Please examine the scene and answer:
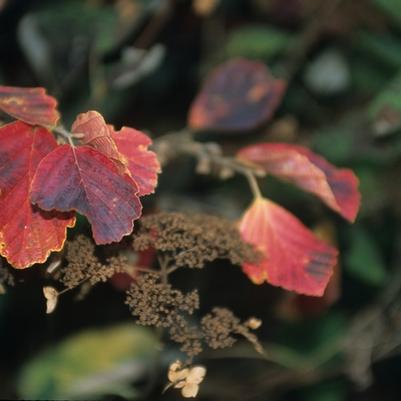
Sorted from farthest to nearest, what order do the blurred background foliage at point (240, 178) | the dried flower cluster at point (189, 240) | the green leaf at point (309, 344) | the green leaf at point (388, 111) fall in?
the green leaf at point (309, 344) → the blurred background foliage at point (240, 178) → the green leaf at point (388, 111) → the dried flower cluster at point (189, 240)

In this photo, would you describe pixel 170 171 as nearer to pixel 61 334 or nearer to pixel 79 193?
pixel 61 334

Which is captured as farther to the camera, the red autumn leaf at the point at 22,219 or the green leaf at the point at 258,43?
A: the green leaf at the point at 258,43

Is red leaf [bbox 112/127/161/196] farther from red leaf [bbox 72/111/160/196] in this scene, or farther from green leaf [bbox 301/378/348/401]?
green leaf [bbox 301/378/348/401]

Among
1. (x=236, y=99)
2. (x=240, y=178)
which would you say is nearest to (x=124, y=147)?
(x=236, y=99)

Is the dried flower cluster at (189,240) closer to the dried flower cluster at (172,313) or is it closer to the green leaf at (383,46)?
the dried flower cluster at (172,313)

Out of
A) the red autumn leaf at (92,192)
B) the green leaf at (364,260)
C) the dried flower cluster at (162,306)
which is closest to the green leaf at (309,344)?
the green leaf at (364,260)

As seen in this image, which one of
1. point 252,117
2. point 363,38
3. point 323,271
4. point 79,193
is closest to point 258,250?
point 323,271

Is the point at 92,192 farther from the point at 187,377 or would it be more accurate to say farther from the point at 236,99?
the point at 236,99
